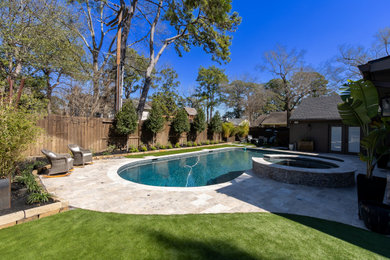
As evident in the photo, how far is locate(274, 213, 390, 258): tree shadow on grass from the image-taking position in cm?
263

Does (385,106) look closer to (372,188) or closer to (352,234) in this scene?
(372,188)

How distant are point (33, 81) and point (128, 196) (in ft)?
45.6

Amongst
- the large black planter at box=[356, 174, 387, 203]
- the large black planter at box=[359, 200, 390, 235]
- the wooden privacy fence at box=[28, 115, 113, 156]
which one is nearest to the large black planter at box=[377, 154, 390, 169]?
the large black planter at box=[356, 174, 387, 203]

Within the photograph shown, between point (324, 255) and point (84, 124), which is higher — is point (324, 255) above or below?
below

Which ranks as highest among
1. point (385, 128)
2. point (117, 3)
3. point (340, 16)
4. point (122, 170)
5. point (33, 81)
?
point (117, 3)

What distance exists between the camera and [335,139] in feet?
41.8

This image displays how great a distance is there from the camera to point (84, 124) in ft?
34.3

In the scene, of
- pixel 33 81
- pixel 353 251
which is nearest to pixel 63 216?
pixel 353 251

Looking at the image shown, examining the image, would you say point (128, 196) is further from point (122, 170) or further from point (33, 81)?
point (33, 81)

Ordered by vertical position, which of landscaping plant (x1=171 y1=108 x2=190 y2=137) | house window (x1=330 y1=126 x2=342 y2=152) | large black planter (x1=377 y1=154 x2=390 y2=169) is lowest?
large black planter (x1=377 y1=154 x2=390 y2=169)

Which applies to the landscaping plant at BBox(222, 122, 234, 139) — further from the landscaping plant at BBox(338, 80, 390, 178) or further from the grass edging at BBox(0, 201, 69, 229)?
the grass edging at BBox(0, 201, 69, 229)

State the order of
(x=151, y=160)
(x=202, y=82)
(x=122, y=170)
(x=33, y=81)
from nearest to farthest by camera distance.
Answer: (x=122, y=170) < (x=151, y=160) < (x=33, y=81) < (x=202, y=82)

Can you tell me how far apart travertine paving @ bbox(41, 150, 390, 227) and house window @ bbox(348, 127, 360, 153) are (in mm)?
8484

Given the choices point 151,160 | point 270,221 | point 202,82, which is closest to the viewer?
point 270,221
